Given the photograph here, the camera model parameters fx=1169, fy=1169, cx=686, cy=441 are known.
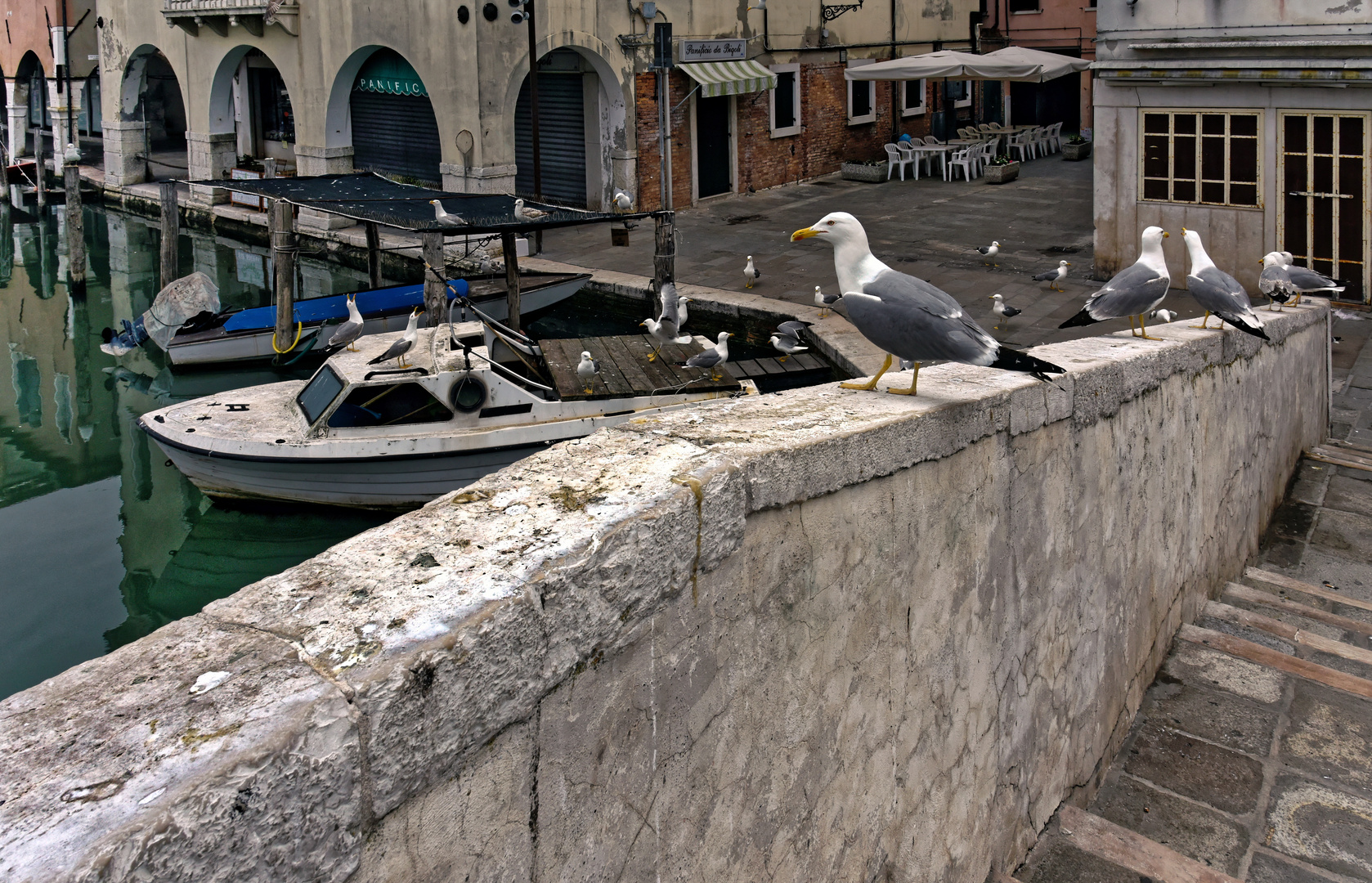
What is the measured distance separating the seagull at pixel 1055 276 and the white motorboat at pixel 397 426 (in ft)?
20.8

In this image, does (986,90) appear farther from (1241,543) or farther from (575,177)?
(1241,543)

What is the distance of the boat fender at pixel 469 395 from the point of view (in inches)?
428

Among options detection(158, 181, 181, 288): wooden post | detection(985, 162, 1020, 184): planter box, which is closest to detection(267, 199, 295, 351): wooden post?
detection(158, 181, 181, 288): wooden post

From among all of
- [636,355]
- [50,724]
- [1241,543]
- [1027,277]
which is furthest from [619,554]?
[1027,277]

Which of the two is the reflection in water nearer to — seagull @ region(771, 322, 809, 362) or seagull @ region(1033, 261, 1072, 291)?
seagull @ region(771, 322, 809, 362)

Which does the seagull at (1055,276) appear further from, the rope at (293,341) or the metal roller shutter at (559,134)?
the rope at (293,341)

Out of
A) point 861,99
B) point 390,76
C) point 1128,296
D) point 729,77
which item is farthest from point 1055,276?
point 390,76

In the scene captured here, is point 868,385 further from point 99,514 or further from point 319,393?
point 99,514

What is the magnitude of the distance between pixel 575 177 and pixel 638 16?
10.4 feet

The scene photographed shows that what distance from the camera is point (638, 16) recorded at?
21375 millimetres

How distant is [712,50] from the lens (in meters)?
22.6

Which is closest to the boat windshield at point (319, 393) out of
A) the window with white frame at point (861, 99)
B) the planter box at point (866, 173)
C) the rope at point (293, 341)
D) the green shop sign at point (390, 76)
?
the rope at point (293, 341)

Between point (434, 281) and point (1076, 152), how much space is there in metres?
18.8

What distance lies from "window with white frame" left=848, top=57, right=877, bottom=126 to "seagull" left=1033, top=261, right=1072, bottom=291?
11330 mm
